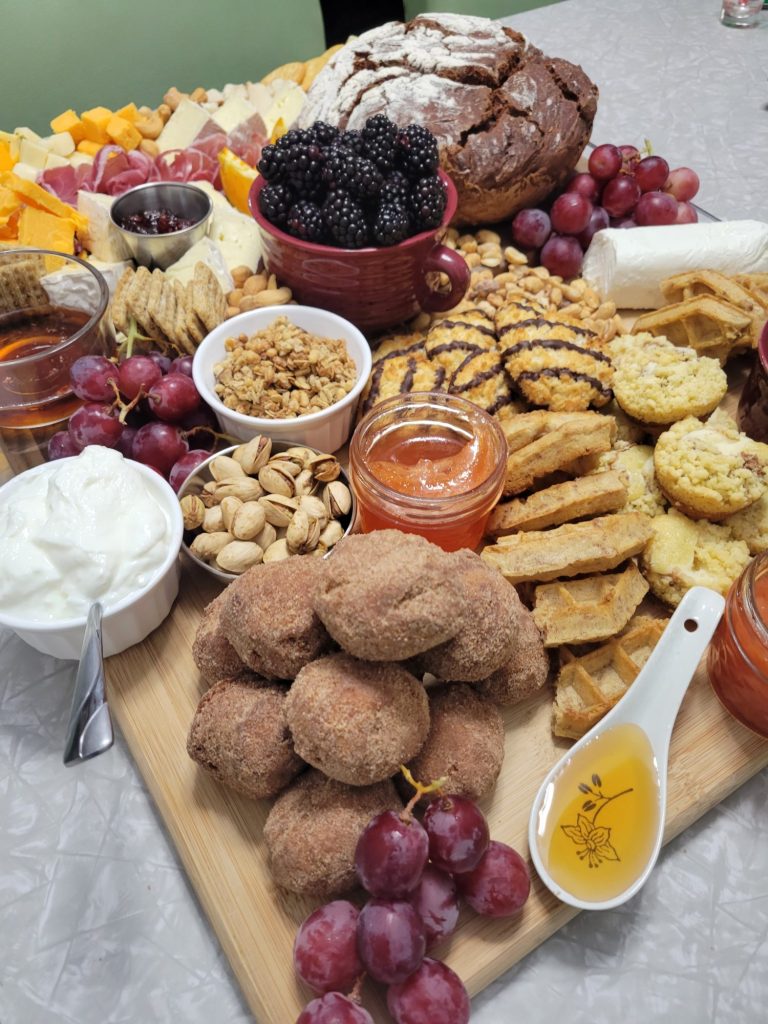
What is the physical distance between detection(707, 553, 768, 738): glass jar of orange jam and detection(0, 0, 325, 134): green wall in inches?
117

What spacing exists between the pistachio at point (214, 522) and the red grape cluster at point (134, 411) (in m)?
0.14

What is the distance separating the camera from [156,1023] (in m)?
1.01

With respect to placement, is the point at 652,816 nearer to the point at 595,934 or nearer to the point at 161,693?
the point at 595,934

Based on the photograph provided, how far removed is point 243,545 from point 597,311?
110 centimetres

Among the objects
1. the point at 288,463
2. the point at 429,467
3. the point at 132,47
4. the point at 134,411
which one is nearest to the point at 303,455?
the point at 288,463

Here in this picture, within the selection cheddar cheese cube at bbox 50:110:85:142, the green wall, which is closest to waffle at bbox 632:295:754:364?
cheddar cheese cube at bbox 50:110:85:142

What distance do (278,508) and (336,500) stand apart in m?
0.11

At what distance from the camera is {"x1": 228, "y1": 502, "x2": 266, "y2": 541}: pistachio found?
1.30 m

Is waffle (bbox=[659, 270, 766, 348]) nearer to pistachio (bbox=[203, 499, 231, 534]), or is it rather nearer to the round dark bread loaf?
the round dark bread loaf

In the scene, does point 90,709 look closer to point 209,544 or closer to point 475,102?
point 209,544

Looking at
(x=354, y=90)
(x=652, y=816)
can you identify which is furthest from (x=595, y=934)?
(x=354, y=90)

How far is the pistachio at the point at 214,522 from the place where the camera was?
133 centimetres

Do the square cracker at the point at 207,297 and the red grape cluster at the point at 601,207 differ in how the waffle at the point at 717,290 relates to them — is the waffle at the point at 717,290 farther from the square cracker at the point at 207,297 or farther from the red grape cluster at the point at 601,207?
the square cracker at the point at 207,297

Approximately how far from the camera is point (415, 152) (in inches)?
61.3
